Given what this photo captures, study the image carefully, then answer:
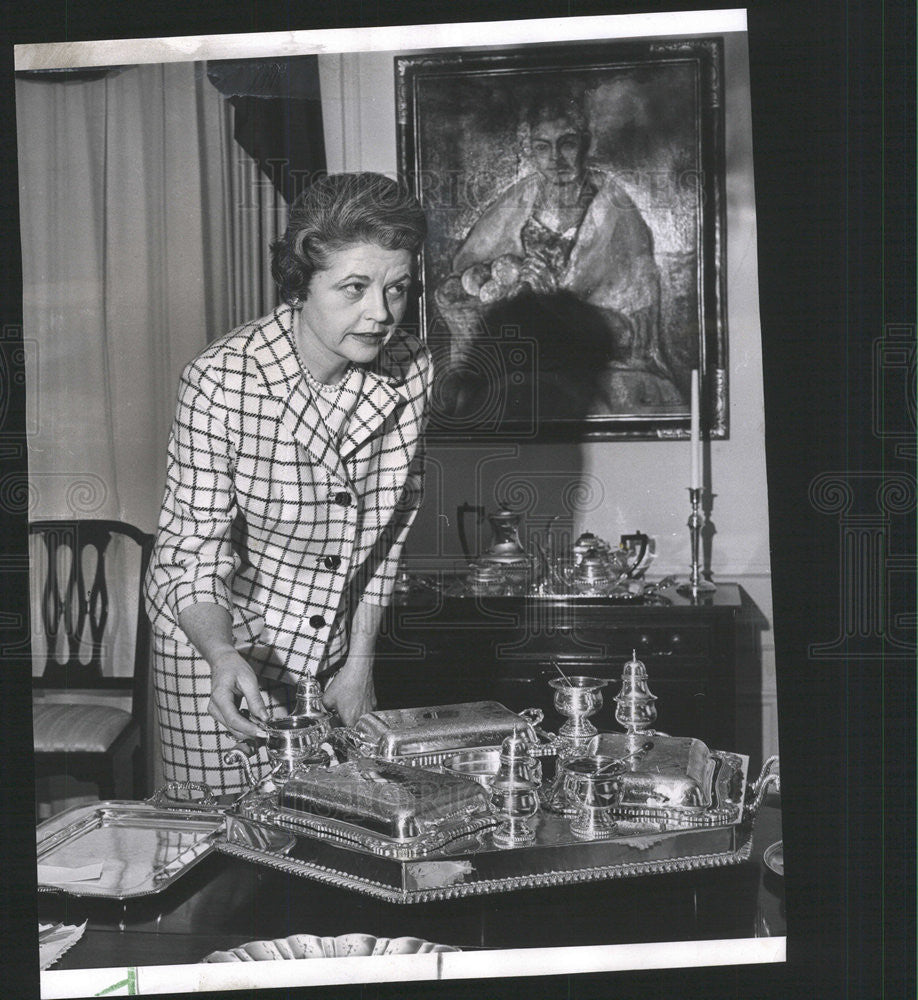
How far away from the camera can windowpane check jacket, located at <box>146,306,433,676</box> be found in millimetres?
1490

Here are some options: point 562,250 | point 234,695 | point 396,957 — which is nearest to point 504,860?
point 396,957

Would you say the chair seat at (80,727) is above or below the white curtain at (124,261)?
below

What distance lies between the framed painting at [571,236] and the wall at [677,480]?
0.12ft

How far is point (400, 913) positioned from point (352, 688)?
574mm

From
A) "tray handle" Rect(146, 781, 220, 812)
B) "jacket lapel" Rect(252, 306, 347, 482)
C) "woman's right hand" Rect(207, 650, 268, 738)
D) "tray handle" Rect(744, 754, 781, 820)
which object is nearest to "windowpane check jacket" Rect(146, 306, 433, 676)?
"jacket lapel" Rect(252, 306, 347, 482)

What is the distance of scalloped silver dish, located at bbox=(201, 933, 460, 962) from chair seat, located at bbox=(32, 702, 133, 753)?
0.74 meters

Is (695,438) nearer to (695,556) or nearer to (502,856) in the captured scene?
(695,556)

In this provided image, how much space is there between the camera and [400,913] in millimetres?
1061

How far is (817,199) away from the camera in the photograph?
1.38 meters

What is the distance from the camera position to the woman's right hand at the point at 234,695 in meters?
1.29

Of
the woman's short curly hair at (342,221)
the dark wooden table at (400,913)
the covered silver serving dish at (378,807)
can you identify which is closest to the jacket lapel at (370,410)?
the woman's short curly hair at (342,221)

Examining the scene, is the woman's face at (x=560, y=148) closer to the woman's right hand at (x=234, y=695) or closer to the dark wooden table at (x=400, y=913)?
the woman's right hand at (x=234, y=695)

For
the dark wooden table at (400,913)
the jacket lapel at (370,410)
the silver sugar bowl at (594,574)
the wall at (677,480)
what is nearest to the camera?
the dark wooden table at (400,913)

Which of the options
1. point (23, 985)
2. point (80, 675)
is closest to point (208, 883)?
point (23, 985)
